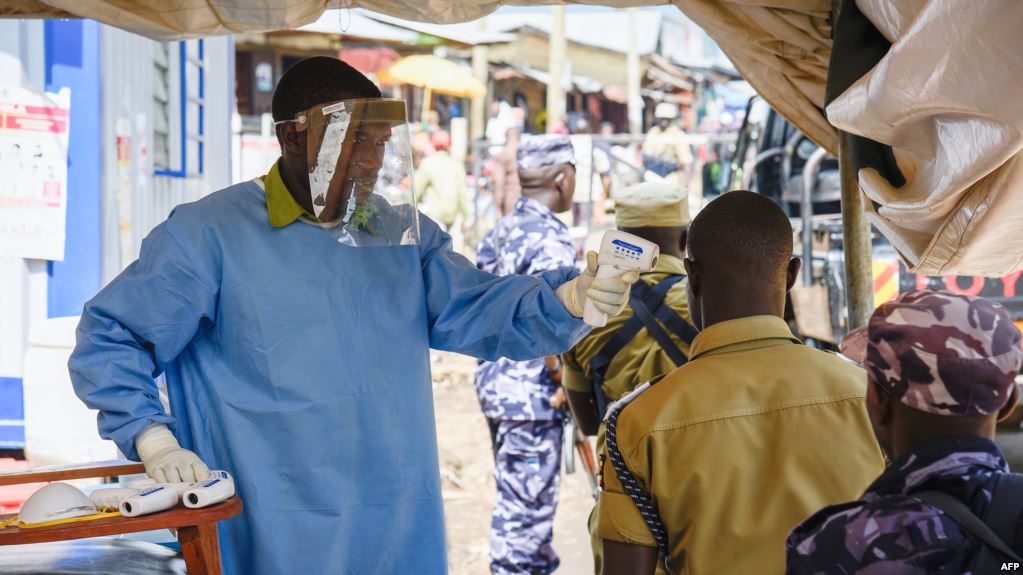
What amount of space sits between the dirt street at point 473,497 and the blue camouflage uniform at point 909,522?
3724mm

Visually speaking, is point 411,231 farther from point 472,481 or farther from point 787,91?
point 472,481

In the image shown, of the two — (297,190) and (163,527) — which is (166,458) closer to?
(163,527)

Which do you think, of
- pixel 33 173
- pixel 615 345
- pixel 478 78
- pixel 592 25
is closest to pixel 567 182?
pixel 615 345

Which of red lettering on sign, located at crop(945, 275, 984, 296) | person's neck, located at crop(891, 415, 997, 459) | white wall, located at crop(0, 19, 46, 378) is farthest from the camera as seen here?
red lettering on sign, located at crop(945, 275, 984, 296)

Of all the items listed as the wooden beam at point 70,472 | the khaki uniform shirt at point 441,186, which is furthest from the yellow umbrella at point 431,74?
the wooden beam at point 70,472

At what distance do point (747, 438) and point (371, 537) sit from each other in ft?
3.33

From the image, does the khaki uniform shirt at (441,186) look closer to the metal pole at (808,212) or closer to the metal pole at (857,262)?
the metal pole at (808,212)

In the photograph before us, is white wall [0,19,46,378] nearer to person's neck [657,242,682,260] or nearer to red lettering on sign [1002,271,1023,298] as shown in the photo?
person's neck [657,242,682,260]

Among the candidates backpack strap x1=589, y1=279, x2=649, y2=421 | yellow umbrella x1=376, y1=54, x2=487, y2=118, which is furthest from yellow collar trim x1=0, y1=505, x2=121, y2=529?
yellow umbrella x1=376, y1=54, x2=487, y2=118

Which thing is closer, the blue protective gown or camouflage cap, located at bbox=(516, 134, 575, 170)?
the blue protective gown

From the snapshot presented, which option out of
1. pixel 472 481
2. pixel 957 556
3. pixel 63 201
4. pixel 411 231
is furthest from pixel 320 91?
pixel 472 481

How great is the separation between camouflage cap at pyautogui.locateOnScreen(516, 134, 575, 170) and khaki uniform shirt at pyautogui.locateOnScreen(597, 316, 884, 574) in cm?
286

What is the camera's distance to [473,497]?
639 cm

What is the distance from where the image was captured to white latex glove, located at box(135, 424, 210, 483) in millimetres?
2264
